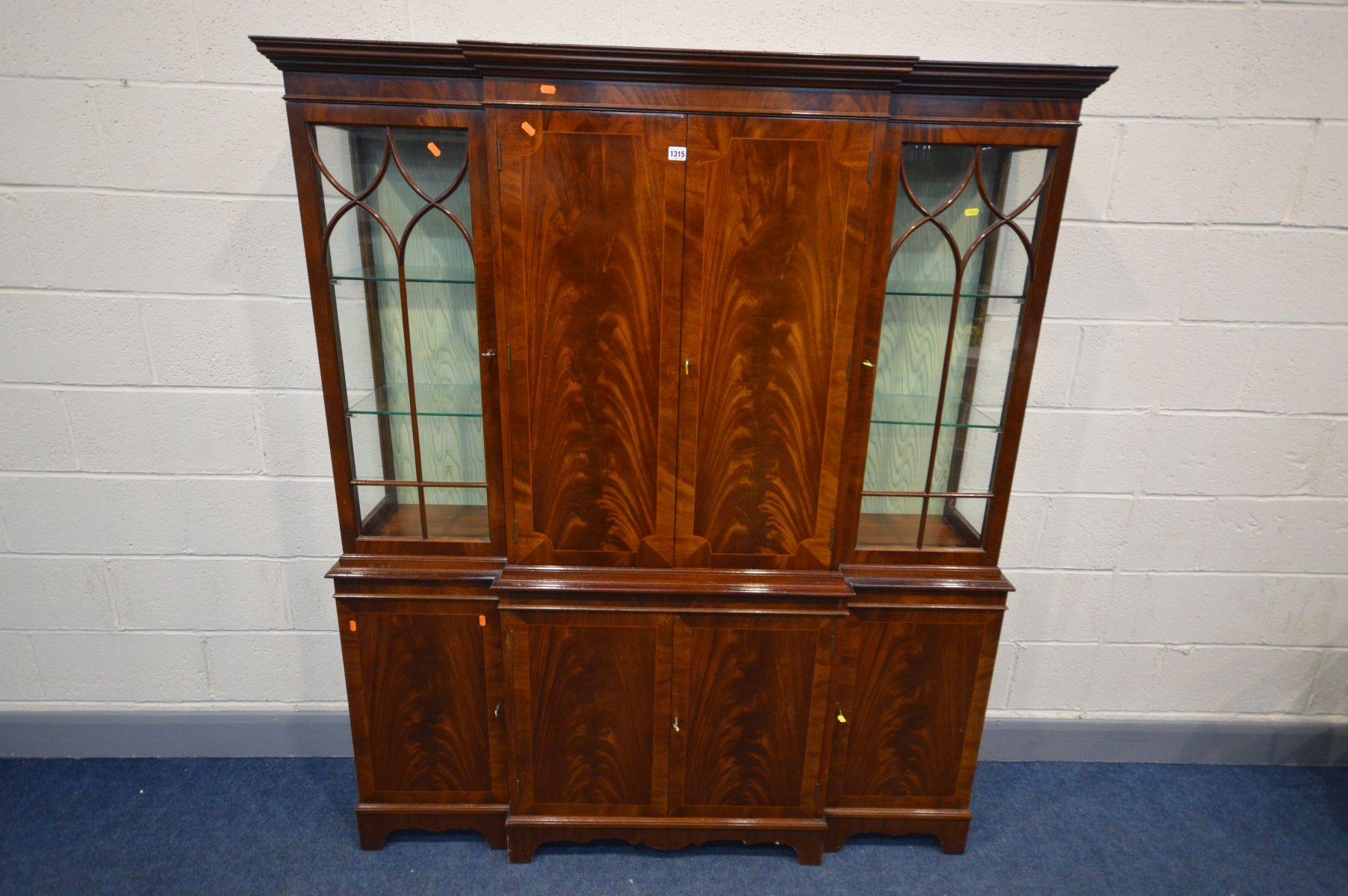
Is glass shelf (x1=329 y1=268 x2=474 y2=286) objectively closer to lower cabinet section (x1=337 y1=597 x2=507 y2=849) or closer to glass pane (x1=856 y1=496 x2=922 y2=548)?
lower cabinet section (x1=337 y1=597 x2=507 y2=849)

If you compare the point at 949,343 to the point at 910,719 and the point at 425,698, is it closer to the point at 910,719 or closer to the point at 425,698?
the point at 910,719

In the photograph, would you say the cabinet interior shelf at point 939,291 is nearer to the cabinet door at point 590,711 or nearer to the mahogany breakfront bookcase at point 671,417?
the mahogany breakfront bookcase at point 671,417

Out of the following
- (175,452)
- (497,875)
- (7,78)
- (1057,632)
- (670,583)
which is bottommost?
(497,875)

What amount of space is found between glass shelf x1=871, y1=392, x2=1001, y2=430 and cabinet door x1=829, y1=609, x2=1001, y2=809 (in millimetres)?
416

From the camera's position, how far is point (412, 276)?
1.49m

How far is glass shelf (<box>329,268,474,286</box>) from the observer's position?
58.4 inches

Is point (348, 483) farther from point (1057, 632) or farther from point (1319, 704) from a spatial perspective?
point (1319, 704)

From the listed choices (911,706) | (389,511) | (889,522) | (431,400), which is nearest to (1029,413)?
(889,522)

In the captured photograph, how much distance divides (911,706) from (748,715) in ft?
1.27

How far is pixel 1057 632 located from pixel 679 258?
152cm

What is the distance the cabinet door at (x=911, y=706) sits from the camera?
1.63 metres

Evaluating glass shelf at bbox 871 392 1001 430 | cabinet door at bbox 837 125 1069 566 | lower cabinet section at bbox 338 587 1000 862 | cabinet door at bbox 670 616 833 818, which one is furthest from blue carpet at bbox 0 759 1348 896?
glass shelf at bbox 871 392 1001 430

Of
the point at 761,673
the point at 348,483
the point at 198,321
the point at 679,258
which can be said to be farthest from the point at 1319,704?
the point at 198,321

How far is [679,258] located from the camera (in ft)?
4.48
